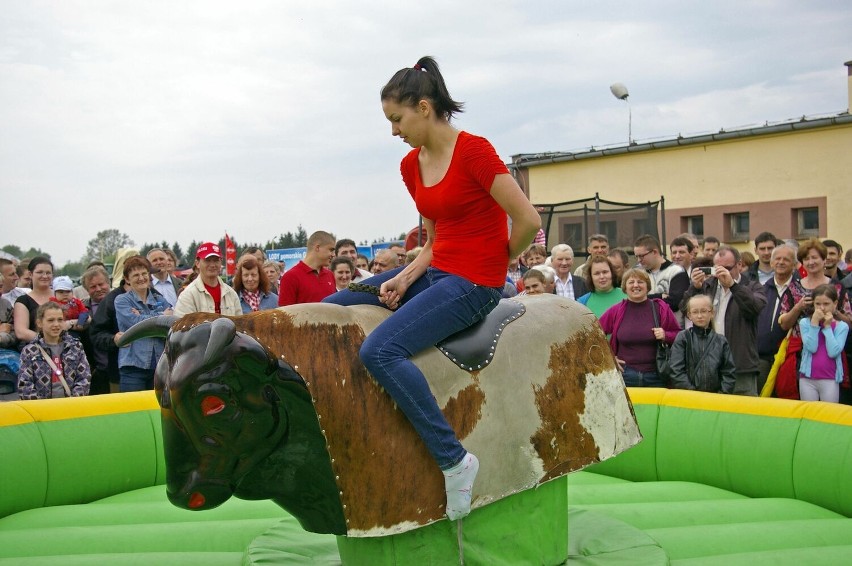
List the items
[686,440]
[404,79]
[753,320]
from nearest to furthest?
[404,79] → [686,440] → [753,320]

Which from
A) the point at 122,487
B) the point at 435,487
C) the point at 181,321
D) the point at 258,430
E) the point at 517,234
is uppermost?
the point at 517,234

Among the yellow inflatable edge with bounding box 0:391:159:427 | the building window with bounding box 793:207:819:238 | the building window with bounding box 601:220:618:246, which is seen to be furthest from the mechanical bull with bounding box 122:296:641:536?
the building window with bounding box 793:207:819:238

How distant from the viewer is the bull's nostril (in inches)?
116

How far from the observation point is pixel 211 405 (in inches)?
112

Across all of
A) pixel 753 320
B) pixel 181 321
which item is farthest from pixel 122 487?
pixel 753 320

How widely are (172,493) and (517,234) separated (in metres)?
1.53

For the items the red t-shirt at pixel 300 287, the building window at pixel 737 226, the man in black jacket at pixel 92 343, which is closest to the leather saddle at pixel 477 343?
the red t-shirt at pixel 300 287

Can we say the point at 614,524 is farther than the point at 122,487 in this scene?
No

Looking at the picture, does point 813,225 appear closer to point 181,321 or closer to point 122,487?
point 122,487

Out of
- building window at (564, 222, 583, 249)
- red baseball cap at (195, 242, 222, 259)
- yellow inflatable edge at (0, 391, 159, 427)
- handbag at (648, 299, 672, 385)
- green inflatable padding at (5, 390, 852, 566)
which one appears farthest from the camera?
building window at (564, 222, 583, 249)

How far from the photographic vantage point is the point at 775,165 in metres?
16.8

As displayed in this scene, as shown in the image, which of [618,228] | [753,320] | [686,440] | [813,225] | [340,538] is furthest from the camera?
[813,225]

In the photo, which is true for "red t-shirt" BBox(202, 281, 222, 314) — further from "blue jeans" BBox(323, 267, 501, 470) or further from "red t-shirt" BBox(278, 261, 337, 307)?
"blue jeans" BBox(323, 267, 501, 470)

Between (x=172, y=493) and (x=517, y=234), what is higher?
(x=517, y=234)
